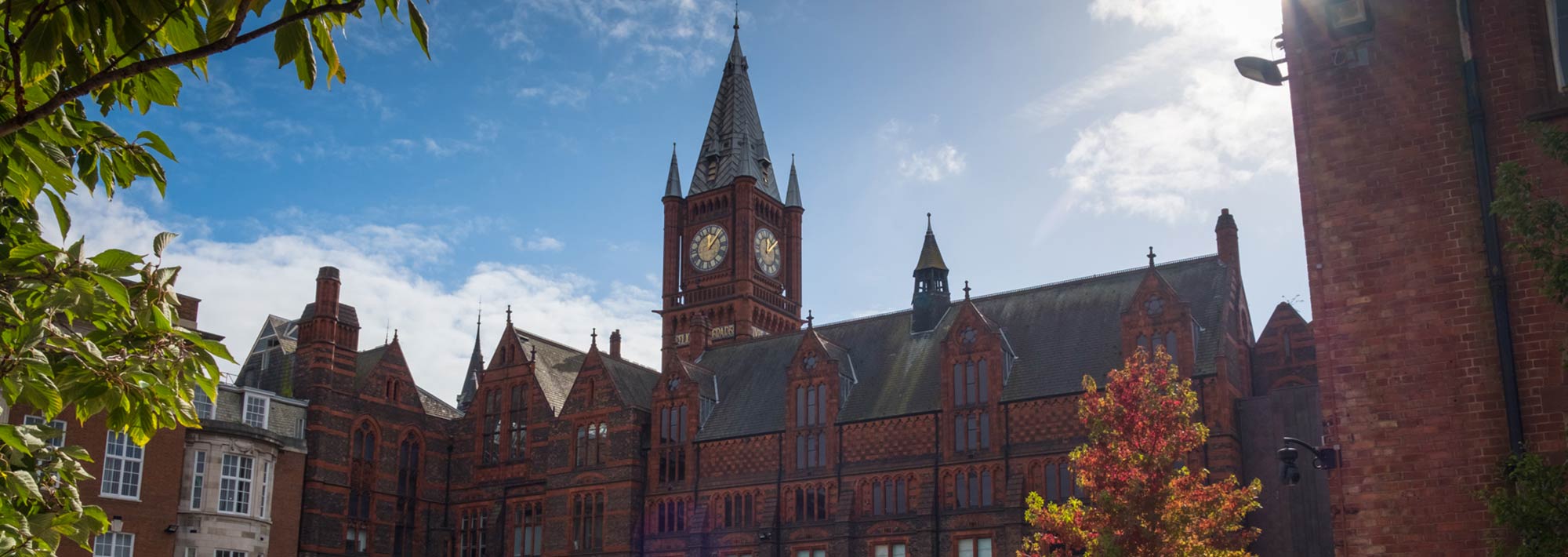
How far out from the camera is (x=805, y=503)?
50938 millimetres

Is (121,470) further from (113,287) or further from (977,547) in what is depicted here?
(113,287)

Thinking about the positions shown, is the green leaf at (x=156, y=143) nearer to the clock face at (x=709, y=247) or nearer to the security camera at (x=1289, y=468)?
the security camera at (x=1289, y=468)

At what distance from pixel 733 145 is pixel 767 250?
7.18 metres

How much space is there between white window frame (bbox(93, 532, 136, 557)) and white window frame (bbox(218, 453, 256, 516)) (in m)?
3.87

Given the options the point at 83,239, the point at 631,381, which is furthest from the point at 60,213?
the point at 631,381

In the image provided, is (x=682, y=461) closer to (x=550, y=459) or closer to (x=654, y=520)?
(x=654, y=520)

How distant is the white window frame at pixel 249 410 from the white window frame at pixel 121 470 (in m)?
5.74

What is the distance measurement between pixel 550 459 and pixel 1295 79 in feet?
147

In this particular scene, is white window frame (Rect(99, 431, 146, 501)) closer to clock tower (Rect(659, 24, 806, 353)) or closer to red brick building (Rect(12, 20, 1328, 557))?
red brick building (Rect(12, 20, 1328, 557))

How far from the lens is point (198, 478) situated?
47.9 metres

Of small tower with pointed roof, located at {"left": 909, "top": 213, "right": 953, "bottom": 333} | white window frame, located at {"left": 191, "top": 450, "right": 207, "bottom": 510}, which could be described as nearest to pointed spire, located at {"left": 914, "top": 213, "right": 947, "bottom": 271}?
small tower with pointed roof, located at {"left": 909, "top": 213, "right": 953, "bottom": 333}

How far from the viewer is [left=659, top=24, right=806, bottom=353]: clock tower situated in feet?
246

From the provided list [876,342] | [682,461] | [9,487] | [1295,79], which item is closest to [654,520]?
[682,461]

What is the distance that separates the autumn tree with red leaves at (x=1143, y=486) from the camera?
2716cm
